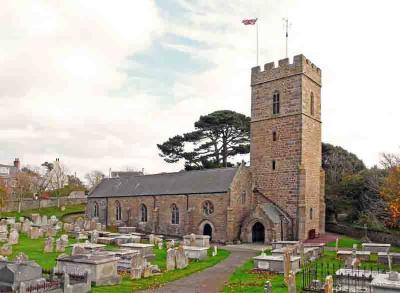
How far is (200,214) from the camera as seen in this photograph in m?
36.1

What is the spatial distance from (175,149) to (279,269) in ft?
136

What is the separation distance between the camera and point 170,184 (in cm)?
4081

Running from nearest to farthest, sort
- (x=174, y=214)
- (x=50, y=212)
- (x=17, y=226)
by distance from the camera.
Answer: (x=17, y=226) < (x=174, y=214) < (x=50, y=212)

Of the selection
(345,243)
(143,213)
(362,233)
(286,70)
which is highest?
(286,70)

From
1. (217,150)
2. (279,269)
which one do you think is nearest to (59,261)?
(279,269)

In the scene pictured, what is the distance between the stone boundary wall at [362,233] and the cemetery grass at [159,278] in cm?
1622

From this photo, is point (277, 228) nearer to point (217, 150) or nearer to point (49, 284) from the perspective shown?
point (49, 284)

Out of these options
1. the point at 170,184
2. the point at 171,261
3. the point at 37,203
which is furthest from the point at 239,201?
the point at 37,203

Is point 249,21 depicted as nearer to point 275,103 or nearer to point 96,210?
point 275,103

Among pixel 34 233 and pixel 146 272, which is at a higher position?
pixel 146 272

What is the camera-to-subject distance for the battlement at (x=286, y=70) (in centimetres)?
3522

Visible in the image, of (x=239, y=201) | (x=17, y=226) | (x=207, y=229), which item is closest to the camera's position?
(x=239, y=201)

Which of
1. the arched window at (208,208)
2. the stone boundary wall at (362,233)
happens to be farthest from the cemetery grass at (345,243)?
the arched window at (208,208)

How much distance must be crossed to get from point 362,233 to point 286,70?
1646 centimetres
